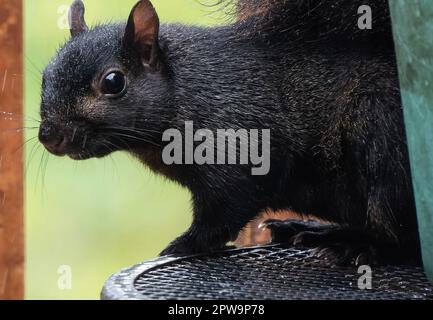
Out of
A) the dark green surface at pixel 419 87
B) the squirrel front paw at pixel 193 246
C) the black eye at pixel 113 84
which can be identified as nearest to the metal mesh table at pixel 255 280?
the squirrel front paw at pixel 193 246

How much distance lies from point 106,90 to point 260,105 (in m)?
0.46

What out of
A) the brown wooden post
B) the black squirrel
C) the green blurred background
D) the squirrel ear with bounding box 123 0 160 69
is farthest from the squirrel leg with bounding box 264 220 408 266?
the green blurred background

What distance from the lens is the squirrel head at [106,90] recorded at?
267cm

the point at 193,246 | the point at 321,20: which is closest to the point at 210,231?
the point at 193,246

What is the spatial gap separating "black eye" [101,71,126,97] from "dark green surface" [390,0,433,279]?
86 centimetres

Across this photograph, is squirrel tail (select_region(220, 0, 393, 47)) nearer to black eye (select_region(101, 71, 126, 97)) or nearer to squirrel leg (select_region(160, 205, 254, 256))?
black eye (select_region(101, 71, 126, 97))

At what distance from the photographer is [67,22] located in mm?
3076

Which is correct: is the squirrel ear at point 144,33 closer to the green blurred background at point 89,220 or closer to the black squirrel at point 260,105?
the black squirrel at point 260,105

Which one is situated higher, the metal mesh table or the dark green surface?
the dark green surface

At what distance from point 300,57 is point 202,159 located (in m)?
0.43

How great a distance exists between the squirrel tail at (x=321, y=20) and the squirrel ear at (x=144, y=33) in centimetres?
33

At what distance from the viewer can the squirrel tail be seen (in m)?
2.73
